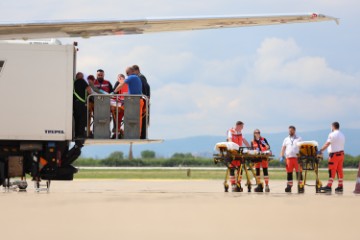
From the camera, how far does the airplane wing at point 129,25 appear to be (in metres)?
21.8

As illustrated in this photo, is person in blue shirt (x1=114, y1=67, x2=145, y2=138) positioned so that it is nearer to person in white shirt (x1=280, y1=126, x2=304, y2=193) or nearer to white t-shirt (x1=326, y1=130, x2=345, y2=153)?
→ person in white shirt (x1=280, y1=126, x2=304, y2=193)

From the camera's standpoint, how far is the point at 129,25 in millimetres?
22922

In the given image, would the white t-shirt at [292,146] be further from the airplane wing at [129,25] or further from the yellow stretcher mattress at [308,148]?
the airplane wing at [129,25]

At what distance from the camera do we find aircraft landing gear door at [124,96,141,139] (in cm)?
1816

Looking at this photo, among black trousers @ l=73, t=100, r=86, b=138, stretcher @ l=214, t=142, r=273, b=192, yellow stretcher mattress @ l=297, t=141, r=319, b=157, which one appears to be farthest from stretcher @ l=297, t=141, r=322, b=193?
black trousers @ l=73, t=100, r=86, b=138

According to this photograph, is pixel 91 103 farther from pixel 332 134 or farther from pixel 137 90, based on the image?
pixel 332 134

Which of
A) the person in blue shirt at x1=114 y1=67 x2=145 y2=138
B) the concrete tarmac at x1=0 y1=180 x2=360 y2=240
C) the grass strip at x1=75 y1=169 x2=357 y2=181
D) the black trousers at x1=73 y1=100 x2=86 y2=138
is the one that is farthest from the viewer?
the grass strip at x1=75 y1=169 x2=357 y2=181

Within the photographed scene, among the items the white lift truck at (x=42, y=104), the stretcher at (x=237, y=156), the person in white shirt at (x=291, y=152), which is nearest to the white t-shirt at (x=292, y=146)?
the person in white shirt at (x=291, y=152)

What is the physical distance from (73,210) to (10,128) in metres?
5.32

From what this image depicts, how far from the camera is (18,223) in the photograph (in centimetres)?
1095

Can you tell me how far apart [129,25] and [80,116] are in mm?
5273

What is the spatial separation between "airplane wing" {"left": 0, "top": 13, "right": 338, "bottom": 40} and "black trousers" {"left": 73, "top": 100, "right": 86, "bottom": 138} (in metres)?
3.91

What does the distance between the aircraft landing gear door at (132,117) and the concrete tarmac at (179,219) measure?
247 centimetres

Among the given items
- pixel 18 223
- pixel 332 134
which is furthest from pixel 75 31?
pixel 18 223
